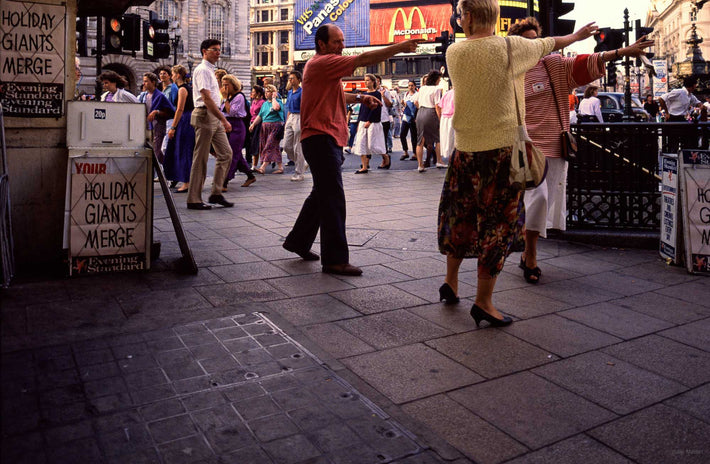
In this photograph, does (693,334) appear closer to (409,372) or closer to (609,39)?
(409,372)

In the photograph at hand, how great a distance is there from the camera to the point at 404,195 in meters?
10.5

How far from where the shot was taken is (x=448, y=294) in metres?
4.55

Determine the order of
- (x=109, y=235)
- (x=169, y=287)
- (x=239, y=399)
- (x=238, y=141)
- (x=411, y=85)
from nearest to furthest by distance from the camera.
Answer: (x=239, y=399) → (x=169, y=287) → (x=109, y=235) → (x=238, y=141) → (x=411, y=85)

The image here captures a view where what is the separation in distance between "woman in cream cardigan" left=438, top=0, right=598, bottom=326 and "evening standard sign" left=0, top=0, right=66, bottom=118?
300 centimetres

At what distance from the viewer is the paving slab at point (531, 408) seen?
278 cm

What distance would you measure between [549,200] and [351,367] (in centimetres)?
285

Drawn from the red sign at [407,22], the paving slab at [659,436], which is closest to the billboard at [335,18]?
the red sign at [407,22]

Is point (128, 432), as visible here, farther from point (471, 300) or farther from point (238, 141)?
point (238, 141)

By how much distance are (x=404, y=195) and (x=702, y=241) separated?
17.7 feet

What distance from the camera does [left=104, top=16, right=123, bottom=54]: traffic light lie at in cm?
1452

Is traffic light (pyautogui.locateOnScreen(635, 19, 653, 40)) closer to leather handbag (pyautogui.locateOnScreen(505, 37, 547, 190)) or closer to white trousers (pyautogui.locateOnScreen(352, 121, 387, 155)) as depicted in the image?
leather handbag (pyautogui.locateOnScreen(505, 37, 547, 190))

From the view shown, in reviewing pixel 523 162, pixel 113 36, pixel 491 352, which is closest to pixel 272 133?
pixel 113 36

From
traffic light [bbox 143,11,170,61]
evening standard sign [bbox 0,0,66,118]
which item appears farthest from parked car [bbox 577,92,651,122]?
evening standard sign [bbox 0,0,66,118]

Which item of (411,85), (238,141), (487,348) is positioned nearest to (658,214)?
(487,348)
